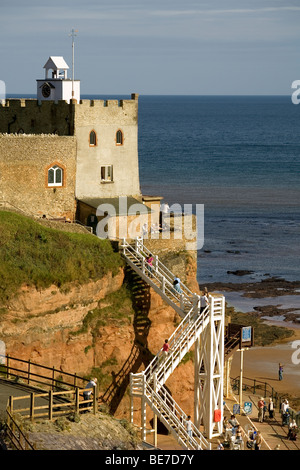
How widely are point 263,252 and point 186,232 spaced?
39201mm

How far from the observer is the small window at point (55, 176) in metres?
49.2

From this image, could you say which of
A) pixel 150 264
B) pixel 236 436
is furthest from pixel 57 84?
pixel 236 436

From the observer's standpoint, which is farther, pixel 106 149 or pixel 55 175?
pixel 106 149

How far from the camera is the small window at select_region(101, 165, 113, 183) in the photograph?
170 ft

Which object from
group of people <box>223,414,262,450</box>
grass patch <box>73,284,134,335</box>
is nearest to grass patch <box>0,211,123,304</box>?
grass patch <box>73,284,134,335</box>

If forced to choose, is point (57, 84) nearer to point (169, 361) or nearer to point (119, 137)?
point (119, 137)

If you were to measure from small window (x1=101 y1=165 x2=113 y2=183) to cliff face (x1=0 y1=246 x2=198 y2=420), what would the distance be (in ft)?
20.8

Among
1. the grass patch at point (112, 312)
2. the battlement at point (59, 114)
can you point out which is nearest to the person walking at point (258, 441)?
the grass patch at point (112, 312)

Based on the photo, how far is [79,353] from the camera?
143 feet

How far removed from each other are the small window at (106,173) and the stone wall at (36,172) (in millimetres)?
2082

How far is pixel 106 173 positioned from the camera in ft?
171

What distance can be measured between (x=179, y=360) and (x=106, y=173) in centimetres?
1296

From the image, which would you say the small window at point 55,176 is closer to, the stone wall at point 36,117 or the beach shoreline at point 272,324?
the stone wall at point 36,117
